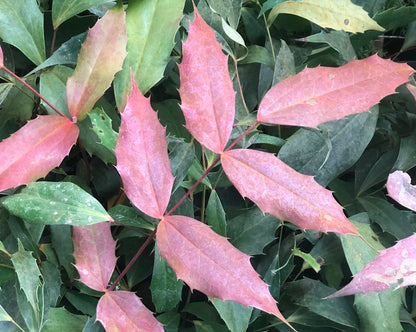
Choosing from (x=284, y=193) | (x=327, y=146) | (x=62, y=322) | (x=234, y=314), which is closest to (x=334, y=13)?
(x=327, y=146)

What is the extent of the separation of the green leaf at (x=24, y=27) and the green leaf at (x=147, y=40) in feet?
0.34

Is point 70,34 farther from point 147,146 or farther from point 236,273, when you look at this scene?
point 236,273

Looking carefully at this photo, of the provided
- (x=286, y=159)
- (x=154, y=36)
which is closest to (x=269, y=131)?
(x=286, y=159)

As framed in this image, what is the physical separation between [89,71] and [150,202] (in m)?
0.16

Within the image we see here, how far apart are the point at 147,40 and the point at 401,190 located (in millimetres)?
315

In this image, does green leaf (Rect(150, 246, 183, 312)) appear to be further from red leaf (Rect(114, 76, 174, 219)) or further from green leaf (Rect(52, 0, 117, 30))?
green leaf (Rect(52, 0, 117, 30))

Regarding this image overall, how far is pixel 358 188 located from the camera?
60 cm

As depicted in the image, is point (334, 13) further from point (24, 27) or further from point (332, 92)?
point (24, 27)

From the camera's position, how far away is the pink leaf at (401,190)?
43 cm

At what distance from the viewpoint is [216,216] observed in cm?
49

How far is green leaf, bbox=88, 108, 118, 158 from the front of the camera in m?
0.45

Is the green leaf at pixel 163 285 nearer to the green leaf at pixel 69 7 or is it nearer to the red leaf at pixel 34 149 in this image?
the red leaf at pixel 34 149

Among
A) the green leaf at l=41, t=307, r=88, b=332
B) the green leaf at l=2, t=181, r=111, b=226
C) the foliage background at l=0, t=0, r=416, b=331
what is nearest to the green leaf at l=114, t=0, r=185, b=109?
the foliage background at l=0, t=0, r=416, b=331

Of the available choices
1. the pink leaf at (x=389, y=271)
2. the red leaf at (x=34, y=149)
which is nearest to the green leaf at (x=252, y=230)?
the pink leaf at (x=389, y=271)
